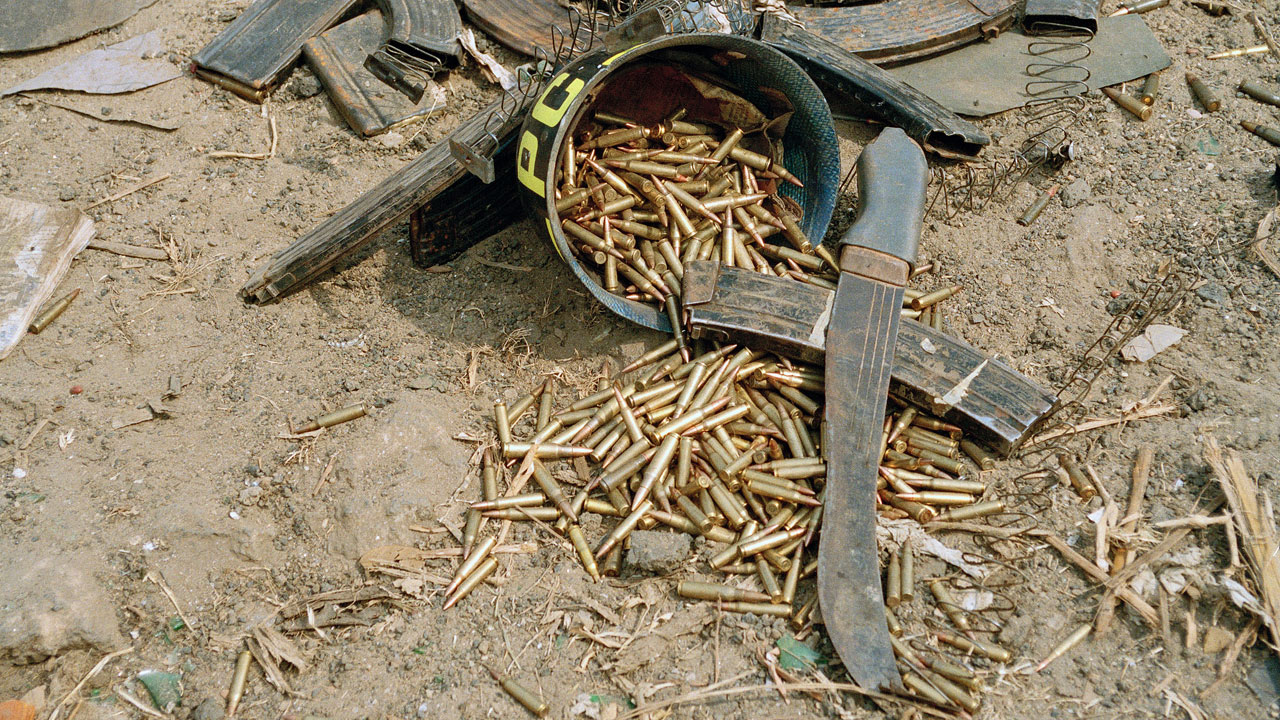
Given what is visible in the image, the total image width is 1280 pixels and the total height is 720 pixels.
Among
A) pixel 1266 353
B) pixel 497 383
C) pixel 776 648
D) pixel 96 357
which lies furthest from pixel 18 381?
pixel 1266 353

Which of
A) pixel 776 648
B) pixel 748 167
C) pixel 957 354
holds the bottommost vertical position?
pixel 776 648

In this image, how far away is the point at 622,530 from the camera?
383 cm

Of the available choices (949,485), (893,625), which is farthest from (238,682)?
(949,485)

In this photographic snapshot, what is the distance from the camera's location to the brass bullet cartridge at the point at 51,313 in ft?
14.6

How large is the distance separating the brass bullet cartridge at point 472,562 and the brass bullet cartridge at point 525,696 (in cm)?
48

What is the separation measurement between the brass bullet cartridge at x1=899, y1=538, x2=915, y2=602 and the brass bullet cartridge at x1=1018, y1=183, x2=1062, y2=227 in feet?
8.10

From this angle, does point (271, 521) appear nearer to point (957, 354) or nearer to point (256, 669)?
point (256, 669)

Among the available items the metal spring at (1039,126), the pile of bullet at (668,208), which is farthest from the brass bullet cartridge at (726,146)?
the metal spring at (1039,126)

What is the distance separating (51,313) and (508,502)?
2792mm

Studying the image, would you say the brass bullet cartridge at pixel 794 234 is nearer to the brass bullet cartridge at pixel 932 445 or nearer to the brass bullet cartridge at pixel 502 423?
the brass bullet cartridge at pixel 932 445

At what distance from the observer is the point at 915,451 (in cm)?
414

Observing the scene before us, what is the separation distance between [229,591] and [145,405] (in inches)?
45.9

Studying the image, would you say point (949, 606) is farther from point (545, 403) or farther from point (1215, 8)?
point (1215, 8)

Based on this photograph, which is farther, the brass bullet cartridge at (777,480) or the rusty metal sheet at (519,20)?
the rusty metal sheet at (519,20)
